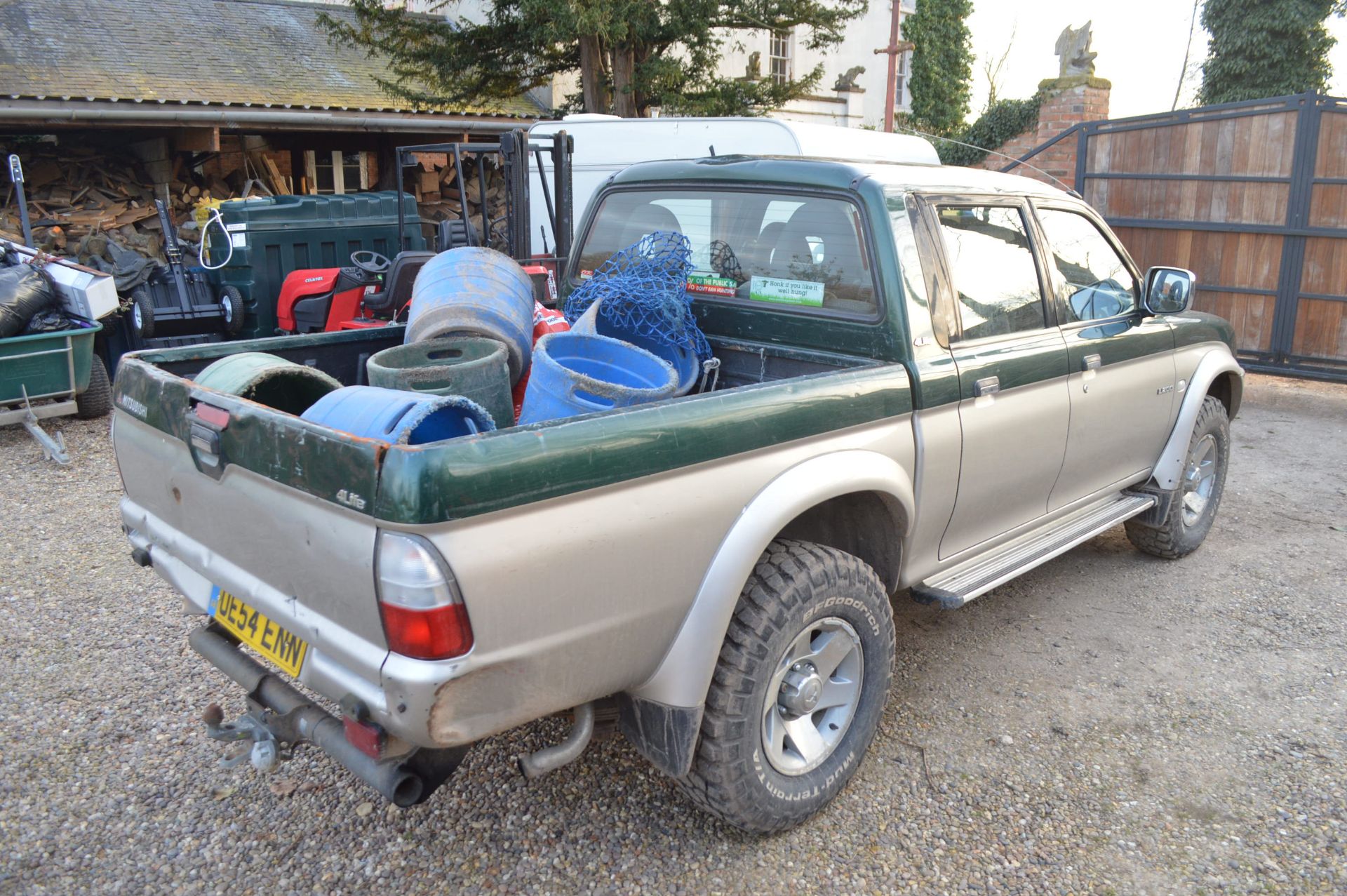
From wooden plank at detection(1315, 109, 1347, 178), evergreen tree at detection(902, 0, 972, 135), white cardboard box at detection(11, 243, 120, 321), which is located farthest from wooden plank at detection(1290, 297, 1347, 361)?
evergreen tree at detection(902, 0, 972, 135)

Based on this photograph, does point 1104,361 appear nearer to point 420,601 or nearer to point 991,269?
point 991,269

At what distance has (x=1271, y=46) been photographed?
58.9ft

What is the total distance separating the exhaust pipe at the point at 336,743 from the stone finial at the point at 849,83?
2476 centimetres

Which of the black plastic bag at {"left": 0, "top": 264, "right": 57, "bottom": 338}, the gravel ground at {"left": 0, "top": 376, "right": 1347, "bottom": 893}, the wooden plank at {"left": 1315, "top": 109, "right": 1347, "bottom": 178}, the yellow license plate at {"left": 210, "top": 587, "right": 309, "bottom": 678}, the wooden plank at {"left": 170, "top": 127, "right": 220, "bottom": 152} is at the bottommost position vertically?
the gravel ground at {"left": 0, "top": 376, "right": 1347, "bottom": 893}

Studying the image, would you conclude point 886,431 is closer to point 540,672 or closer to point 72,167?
point 540,672

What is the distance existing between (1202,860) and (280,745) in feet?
8.57

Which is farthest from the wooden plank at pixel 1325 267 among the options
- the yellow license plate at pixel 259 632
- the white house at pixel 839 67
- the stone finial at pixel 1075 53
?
the white house at pixel 839 67

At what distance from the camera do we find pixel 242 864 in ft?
9.12

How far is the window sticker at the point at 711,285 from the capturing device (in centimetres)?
367

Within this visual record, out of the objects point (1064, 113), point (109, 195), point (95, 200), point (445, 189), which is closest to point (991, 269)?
point (1064, 113)

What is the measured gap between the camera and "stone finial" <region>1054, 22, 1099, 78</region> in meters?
11.6

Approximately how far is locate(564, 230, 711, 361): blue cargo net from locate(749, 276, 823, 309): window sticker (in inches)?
10.1

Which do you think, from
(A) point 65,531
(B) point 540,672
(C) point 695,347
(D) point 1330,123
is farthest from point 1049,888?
(D) point 1330,123

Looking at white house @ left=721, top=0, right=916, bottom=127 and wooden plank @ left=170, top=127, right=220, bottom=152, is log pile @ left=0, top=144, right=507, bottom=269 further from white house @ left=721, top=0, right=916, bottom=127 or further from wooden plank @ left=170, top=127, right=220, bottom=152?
white house @ left=721, top=0, right=916, bottom=127
